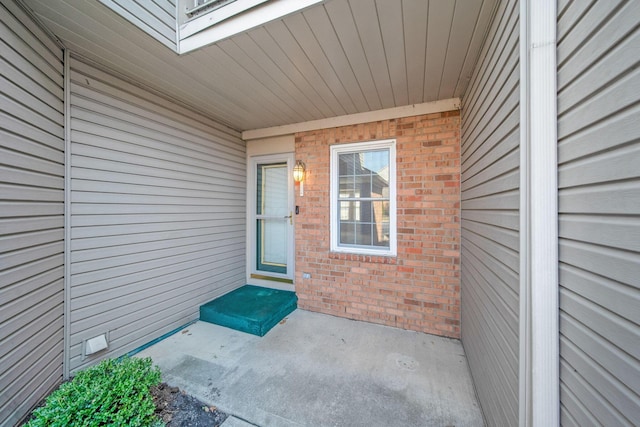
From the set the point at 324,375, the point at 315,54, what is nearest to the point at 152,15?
the point at 315,54

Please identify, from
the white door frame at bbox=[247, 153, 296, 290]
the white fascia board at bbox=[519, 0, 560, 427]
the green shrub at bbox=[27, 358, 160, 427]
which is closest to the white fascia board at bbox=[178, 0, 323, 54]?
the white fascia board at bbox=[519, 0, 560, 427]

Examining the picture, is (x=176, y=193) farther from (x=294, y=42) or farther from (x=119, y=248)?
(x=294, y=42)

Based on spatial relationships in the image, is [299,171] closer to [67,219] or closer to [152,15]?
[152,15]

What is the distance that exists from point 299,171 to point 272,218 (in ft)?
3.48

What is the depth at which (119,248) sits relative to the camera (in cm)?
237

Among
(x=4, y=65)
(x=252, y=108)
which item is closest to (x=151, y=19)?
(x=4, y=65)

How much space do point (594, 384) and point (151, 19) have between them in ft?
10.6

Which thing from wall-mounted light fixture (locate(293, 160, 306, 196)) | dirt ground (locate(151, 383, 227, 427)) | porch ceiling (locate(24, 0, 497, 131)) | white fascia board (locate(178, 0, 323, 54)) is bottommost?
dirt ground (locate(151, 383, 227, 427))

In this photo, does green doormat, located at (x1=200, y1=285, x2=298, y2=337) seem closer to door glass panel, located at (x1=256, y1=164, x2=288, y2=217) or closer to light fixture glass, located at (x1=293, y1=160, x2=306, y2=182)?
door glass panel, located at (x1=256, y1=164, x2=288, y2=217)

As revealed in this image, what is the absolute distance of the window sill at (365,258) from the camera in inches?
118

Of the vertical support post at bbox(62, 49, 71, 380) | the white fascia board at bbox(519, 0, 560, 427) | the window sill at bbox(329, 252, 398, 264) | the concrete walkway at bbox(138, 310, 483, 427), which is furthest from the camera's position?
the window sill at bbox(329, 252, 398, 264)

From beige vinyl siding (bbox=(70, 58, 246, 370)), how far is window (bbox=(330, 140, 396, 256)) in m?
1.85

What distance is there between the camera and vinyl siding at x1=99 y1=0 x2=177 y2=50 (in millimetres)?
1613

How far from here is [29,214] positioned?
5.42 feet
